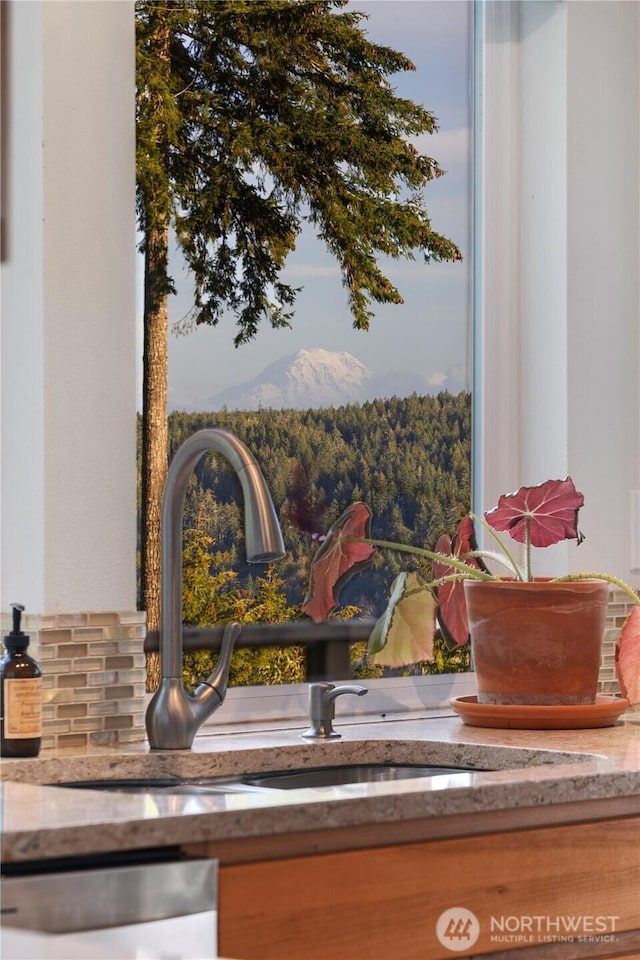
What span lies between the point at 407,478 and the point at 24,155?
37.3 inches

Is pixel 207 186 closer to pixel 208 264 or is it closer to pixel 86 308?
pixel 208 264

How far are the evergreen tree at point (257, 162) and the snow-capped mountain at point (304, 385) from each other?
0.08 metres

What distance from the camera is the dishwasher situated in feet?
4.14

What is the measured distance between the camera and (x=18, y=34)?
1935 millimetres

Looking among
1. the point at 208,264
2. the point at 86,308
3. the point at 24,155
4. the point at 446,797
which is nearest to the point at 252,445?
the point at 208,264

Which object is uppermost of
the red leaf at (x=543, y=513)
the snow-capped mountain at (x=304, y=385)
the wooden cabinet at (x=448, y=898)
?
the snow-capped mountain at (x=304, y=385)

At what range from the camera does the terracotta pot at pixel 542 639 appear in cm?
214

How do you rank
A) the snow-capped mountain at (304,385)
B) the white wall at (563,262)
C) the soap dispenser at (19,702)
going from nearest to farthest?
the soap dispenser at (19,702) → the snow-capped mountain at (304,385) → the white wall at (563,262)

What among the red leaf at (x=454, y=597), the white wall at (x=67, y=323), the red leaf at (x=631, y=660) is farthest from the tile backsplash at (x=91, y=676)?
the red leaf at (x=631, y=660)

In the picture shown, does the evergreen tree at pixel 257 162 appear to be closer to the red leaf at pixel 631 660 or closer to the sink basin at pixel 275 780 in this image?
the sink basin at pixel 275 780

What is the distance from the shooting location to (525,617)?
84.5 inches

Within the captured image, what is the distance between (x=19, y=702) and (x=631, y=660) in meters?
1.08

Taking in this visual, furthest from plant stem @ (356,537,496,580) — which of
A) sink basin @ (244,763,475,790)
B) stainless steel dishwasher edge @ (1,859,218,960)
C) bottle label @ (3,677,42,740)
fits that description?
stainless steel dishwasher edge @ (1,859,218,960)

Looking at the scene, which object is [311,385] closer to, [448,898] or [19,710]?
[19,710]
